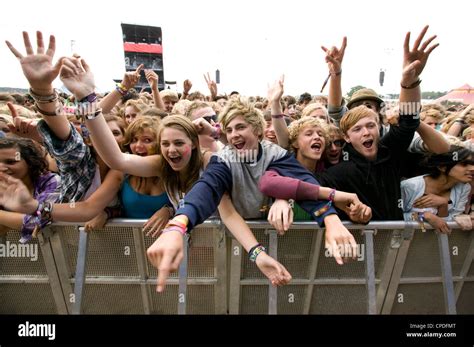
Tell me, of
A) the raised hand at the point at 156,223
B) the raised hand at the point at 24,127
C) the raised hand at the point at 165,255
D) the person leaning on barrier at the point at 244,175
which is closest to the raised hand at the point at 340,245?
the person leaning on barrier at the point at 244,175

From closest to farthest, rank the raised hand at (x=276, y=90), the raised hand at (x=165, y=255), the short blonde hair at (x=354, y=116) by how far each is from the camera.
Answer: the raised hand at (x=165, y=255), the short blonde hair at (x=354, y=116), the raised hand at (x=276, y=90)

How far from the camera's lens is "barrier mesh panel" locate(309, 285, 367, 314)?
1.54 meters

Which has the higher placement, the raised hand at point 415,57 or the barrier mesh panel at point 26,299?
the raised hand at point 415,57

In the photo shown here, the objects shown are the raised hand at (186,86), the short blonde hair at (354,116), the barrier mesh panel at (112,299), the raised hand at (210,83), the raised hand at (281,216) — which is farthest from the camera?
the raised hand at (186,86)

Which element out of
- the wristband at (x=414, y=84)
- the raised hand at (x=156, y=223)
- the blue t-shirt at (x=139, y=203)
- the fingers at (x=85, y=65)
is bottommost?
the raised hand at (x=156, y=223)

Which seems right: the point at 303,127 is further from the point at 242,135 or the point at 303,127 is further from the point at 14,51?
the point at 14,51

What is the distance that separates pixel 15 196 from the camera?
1.36 m

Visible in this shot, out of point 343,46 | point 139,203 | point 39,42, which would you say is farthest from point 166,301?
point 343,46

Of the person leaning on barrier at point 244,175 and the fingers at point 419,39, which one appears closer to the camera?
the person leaning on barrier at point 244,175

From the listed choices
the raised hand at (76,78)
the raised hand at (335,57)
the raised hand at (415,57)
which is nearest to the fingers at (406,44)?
the raised hand at (415,57)

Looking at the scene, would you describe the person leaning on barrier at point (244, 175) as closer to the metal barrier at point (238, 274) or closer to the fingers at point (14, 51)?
the metal barrier at point (238, 274)

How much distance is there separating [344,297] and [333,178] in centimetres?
60

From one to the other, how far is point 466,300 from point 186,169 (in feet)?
5.30

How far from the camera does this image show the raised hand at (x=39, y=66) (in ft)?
4.22
